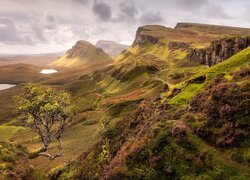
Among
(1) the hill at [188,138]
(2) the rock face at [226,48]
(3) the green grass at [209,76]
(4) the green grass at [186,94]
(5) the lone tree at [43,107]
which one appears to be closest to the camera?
(1) the hill at [188,138]

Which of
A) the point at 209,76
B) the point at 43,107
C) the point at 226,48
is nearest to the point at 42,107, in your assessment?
the point at 43,107

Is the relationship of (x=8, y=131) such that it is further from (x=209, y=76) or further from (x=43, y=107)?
(x=209, y=76)

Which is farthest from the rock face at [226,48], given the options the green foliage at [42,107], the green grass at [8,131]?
the green grass at [8,131]

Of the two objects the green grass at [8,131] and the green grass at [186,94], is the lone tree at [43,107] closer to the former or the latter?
the green grass at [186,94]

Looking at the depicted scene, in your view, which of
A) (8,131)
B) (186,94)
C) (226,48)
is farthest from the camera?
(8,131)

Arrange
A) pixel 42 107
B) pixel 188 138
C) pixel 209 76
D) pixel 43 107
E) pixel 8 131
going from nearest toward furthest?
pixel 188 138
pixel 209 76
pixel 42 107
pixel 43 107
pixel 8 131

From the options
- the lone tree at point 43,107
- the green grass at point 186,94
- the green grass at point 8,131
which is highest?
the green grass at point 186,94

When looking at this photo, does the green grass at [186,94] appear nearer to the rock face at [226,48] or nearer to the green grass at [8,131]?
the rock face at [226,48]

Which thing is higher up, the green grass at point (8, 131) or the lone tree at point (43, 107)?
the lone tree at point (43, 107)

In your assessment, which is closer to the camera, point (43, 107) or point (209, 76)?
point (209, 76)

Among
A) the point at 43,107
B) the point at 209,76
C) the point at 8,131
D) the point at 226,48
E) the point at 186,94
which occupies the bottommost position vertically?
the point at 8,131

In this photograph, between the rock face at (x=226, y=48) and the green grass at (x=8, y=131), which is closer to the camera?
the rock face at (x=226, y=48)

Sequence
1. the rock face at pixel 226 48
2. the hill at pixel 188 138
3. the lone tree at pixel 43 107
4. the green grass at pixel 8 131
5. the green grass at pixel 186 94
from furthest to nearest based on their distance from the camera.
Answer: the green grass at pixel 8 131 < the rock face at pixel 226 48 < the lone tree at pixel 43 107 < the green grass at pixel 186 94 < the hill at pixel 188 138

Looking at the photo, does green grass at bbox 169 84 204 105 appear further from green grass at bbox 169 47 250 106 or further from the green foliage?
the green foliage
